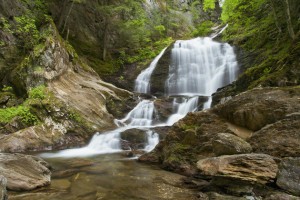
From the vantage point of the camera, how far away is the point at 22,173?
239 inches

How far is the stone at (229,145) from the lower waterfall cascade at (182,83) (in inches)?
224

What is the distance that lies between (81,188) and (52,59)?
9977mm

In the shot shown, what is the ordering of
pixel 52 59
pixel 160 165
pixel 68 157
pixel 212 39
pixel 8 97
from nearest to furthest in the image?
pixel 160 165 < pixel 68 157 < pixel 8 97 < pixel 52 59 < pixel 212 39

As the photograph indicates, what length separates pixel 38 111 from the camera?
1241 centimetres

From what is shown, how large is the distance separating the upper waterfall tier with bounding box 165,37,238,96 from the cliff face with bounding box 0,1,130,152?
4924 millimetres

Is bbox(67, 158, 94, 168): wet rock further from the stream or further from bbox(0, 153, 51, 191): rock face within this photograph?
bbox(0, 153, 51, 191): rock face

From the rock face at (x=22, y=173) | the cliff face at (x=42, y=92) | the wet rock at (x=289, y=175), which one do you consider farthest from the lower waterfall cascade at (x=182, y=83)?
the wet rock at (x=289, y=175)

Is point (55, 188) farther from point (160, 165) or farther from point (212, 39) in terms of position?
point (212, 39)

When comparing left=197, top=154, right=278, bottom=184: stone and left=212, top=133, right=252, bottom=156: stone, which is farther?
left=212, top=133, right=252, bottom=156: stone

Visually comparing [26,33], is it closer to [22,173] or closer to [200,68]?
[22,173]

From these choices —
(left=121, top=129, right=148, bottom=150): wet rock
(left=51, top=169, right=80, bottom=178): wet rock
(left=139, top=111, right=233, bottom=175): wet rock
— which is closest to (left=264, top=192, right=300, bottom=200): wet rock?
(left=139, top=111, right=233, bottom=175): wet rock

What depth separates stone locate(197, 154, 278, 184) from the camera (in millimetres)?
5242

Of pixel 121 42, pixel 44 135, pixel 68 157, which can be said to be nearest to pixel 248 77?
pixel 68 157

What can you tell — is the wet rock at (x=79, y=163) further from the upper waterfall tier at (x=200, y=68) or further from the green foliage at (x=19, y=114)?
the upper waterfall tier at (x=200, y=68)
